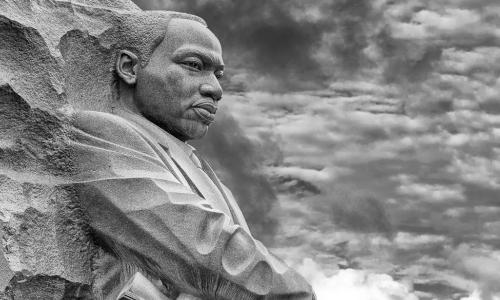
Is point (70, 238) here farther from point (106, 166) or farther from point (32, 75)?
point (32, 75)

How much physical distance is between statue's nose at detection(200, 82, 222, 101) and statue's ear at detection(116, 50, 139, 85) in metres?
0.53

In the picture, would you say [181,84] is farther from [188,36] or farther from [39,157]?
[39,157]

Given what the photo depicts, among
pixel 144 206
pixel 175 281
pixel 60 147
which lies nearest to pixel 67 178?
pixel 60 147

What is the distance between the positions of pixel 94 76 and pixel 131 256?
1.55 metres

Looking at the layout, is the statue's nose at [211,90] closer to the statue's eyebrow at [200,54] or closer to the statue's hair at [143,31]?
the statue's eyebrow at [200,54]

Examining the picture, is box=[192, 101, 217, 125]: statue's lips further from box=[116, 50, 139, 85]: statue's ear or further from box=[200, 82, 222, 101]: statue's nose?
box=[116, 50, 139, 85]: statue's ear

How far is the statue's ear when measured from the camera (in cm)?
710

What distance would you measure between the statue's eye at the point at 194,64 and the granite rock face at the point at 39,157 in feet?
2.57

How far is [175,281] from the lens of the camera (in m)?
6.12

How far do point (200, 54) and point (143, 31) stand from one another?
50 centimetres

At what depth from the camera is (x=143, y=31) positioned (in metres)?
7.17

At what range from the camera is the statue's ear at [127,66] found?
7098 millimetres

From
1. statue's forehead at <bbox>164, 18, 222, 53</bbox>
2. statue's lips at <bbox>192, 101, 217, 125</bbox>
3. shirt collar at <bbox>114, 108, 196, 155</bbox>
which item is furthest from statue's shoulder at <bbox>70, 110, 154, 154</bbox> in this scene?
statue's forehead at <bbox>164, 18, 222, 53</bbox>

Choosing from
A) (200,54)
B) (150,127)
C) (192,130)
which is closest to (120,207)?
(150,127)
